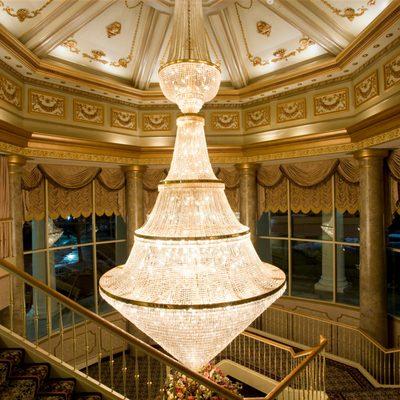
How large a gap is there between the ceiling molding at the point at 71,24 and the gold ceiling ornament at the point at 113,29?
439mm

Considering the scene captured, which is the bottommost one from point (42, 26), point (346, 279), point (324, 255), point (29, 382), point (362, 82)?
point (346, 279)

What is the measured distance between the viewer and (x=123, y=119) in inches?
264

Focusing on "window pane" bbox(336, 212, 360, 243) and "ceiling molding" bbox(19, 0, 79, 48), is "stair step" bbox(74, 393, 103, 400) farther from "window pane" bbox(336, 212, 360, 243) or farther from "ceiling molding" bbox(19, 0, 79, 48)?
"window pane" bbox(336, 212, 360, 243)

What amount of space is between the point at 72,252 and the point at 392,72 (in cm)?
853

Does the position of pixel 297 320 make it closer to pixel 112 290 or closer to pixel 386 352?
pixel 386 352

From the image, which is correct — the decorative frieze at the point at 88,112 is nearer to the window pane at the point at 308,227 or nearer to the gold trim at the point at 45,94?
the gold trim at the point at 45,94

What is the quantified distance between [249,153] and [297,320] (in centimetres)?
354

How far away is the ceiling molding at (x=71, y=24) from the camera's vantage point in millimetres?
4543

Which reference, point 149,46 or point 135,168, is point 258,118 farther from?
point 135,168

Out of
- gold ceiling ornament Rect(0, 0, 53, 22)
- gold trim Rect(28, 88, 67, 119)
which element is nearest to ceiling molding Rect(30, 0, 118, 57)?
gold ceiling ornament Rect(0, 0, 53, 22)

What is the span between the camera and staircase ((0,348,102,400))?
3059 mm

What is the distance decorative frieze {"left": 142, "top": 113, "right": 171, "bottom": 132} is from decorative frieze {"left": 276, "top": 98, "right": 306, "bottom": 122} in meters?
2.25

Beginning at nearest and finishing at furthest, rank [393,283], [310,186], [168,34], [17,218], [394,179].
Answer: [17,218]
[394,179]
[168,34]
[393,283]
[310,186]

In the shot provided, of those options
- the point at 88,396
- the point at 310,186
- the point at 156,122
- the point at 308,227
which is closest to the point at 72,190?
the point at 156,122
